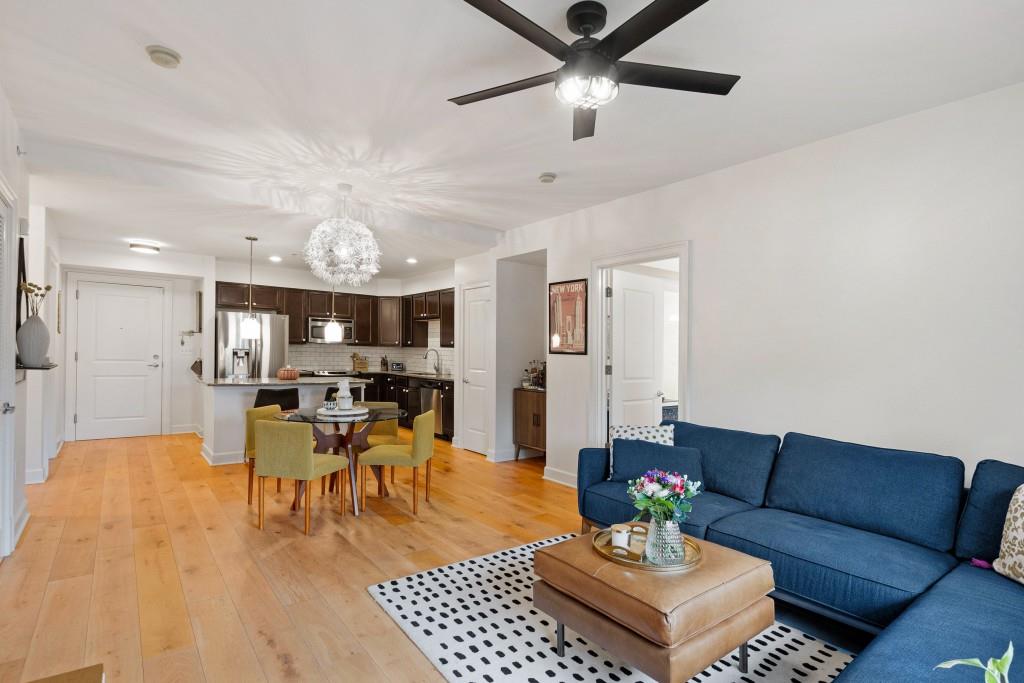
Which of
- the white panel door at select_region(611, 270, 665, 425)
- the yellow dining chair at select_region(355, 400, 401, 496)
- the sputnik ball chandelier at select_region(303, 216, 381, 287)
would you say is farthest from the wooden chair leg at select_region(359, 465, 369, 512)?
the white panel door at select_region(611, 270, 665, 425)

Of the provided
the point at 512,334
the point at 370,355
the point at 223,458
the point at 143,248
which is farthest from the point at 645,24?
the point at 370,355

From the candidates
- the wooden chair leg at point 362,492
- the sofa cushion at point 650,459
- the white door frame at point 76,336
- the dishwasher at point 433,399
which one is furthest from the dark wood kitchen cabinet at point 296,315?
the sofa cushion at point 650,459

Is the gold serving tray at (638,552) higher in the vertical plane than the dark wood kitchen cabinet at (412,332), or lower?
lower

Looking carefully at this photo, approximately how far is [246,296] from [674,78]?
22.8 feet

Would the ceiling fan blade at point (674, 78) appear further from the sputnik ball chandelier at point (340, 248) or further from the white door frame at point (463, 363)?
the white door frame at point (463, 363)

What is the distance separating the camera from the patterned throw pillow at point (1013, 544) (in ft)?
Answer: 6.72

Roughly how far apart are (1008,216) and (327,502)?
15.4ft

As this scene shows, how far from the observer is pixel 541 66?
2.48m

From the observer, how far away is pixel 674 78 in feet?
6.67

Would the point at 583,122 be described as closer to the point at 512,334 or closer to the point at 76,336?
the point at 512,334

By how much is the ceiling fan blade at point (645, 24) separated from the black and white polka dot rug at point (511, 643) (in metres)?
2.39

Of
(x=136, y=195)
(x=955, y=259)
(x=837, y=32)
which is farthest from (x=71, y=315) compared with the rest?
(x=955, y=259)

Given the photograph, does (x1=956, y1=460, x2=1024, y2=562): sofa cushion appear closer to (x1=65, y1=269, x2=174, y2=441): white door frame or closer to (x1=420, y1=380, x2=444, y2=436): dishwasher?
(x1=420, y1=380, x2=444, y2=436): dishwasher

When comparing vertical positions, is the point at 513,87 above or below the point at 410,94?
below
